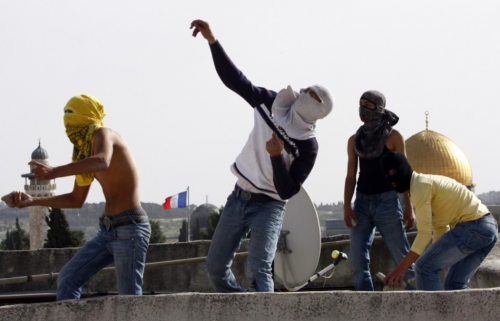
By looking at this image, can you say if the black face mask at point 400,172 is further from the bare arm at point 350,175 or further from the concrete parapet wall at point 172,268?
the concrete parapet wall at point 172,268

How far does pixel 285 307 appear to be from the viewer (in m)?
4.33

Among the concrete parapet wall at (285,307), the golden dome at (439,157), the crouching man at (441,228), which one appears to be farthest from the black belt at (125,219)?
the golden dome at (439,157)

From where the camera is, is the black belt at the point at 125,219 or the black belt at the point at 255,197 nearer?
the black belt at the point at 125,219

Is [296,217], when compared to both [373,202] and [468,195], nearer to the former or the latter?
[373,202]

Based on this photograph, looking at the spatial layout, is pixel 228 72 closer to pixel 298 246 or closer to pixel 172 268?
pixel 298 246

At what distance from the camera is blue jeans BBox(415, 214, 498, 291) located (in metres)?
5.68

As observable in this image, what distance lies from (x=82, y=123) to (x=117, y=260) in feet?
2.30

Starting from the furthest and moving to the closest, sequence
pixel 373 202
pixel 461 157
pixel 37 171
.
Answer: pixel 461 157 → pixel 373 202 → pixel 37 171

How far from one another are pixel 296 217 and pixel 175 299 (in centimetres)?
241

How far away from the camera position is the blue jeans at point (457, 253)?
568cm

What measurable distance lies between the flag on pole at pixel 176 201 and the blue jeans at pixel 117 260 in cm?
5976

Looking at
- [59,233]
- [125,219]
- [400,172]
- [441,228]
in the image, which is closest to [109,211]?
[125,219]

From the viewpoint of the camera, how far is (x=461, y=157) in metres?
67.4

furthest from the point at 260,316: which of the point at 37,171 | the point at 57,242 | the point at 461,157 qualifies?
the point at 57,242
